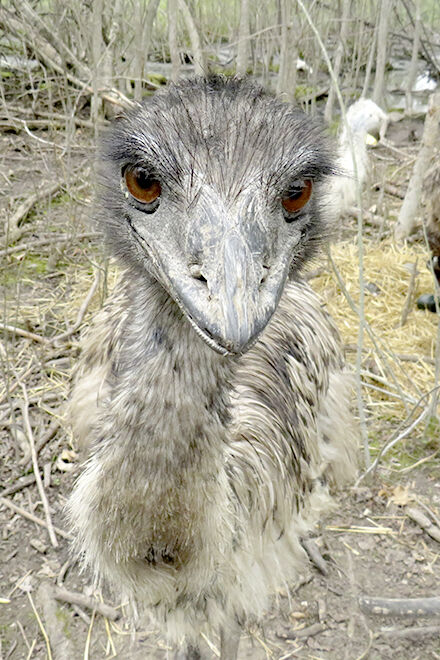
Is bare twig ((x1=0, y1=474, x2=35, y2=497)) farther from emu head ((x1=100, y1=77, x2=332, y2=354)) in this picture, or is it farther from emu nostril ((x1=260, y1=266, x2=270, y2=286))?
emu nostril ((x1=260, y1=266, x2=270, y2=286))

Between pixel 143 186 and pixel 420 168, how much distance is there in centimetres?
351

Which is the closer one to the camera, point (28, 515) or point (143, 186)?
point (143, 186)

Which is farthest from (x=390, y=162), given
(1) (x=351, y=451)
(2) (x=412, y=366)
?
(1) (x=351, y=451)

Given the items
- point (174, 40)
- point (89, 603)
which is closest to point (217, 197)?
point (89, 603)

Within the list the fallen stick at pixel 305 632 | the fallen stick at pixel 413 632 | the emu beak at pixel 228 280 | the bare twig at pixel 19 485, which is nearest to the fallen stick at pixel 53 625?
the bare twig at pixel 19 485

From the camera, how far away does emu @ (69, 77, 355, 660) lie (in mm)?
1242

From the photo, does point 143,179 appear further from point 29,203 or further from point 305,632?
point 29,203

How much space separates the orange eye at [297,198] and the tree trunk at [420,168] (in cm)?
269

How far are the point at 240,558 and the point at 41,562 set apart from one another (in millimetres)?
1236

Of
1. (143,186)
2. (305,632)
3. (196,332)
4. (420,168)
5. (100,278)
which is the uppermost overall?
(143,186)

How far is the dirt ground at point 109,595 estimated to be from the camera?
256 centimetres

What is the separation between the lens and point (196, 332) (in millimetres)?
1313

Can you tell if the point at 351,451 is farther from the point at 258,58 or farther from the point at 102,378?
the point at 258,58

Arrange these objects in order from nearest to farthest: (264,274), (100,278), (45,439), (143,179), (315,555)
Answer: (264,274) → (143,179) → (315,555) → (45,439) → (100,278)
